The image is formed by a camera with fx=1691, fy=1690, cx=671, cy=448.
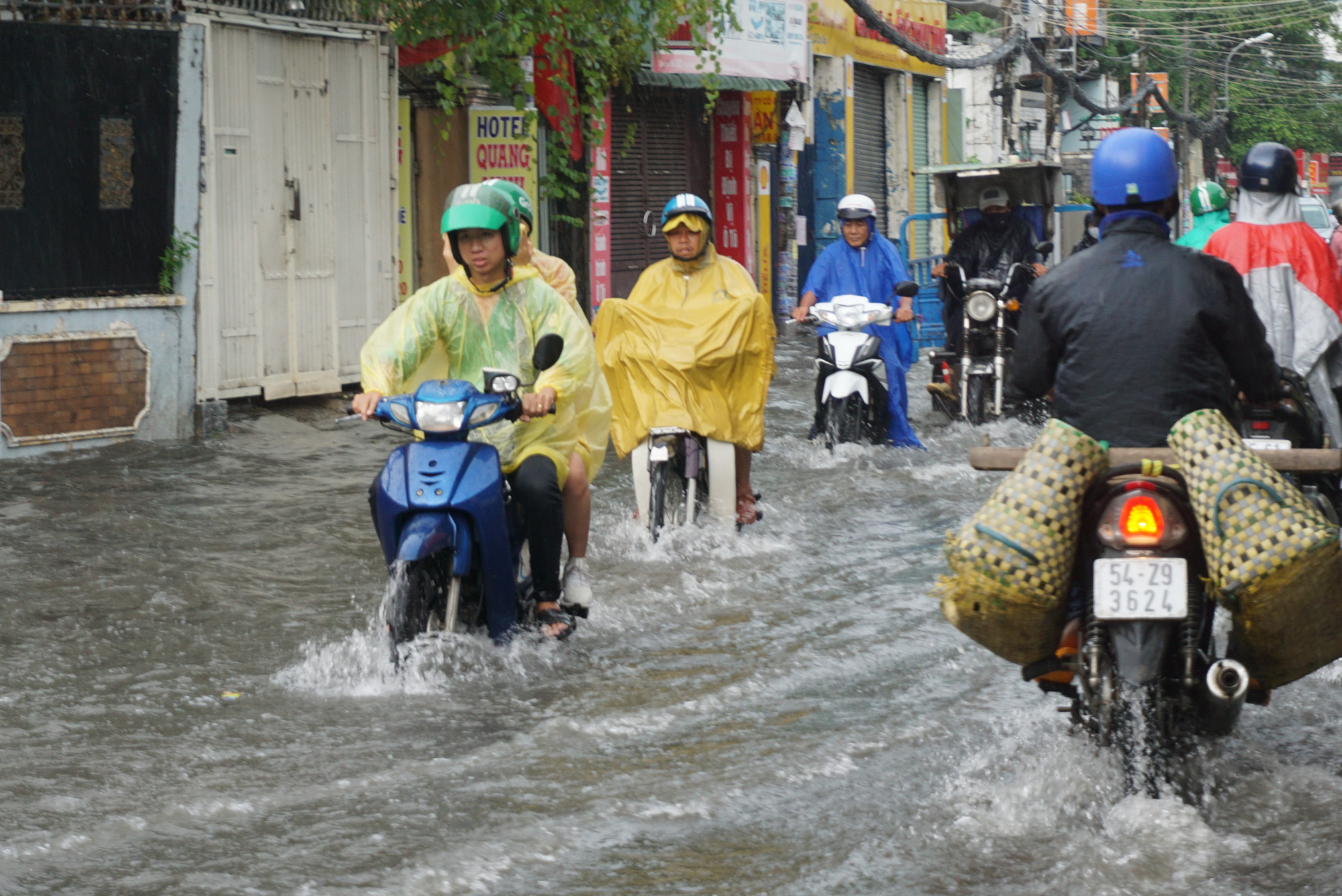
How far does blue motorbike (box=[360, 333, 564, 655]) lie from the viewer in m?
5.27

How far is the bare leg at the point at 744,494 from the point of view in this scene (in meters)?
8.44

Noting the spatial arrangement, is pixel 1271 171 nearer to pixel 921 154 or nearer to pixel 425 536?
pixel 425 536

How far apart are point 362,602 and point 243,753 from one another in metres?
2.17

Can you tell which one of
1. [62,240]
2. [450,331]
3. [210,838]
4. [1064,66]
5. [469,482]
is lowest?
[210,838]

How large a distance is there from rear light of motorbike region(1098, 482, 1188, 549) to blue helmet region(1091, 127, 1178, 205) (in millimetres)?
839

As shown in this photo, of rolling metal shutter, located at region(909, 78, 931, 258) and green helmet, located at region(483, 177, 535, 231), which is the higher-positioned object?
rolling metal shutter, located at region(909, 78, 931, 258)

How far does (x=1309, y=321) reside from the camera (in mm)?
6172

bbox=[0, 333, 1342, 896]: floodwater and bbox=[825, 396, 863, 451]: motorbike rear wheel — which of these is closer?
bbox=[0, 333, 1342, 896]: floodwater

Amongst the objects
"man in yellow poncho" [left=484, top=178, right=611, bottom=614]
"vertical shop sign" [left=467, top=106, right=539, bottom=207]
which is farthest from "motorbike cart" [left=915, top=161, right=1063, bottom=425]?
"man in yellow poncho" [left=484, top=178, right=611, bottom=614]

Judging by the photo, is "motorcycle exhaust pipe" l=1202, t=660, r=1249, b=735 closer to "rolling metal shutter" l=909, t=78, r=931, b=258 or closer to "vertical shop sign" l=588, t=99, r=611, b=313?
"vertical shop sign" l=588, t=99, r=611, b=313

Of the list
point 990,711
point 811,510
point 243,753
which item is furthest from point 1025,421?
point 243,753

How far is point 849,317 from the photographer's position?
35.0 feet

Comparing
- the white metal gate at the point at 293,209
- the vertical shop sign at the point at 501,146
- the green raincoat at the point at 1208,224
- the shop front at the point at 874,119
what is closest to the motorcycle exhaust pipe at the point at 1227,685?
the green raincoat at the point at 1208,224

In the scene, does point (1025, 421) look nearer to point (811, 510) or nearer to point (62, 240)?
point (811, 510)
